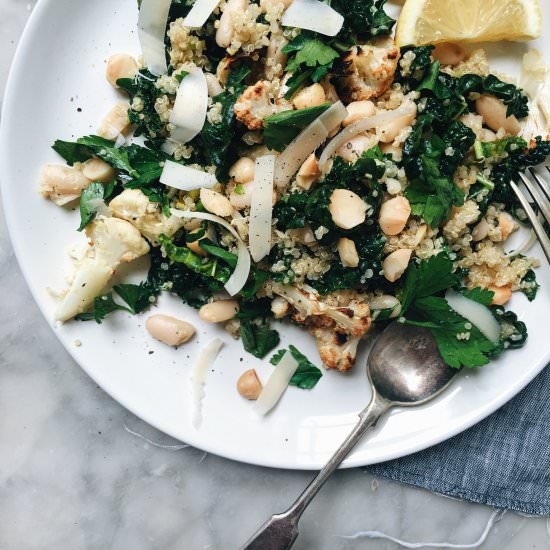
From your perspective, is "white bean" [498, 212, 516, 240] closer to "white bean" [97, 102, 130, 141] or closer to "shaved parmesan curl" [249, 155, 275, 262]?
"shaved parmesan curl" [249, 155, 275, 262]

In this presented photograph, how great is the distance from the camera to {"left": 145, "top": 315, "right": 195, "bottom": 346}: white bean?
228 centimetres

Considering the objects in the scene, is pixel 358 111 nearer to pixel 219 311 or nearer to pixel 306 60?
pixel 306 60

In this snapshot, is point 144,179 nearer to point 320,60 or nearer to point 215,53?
point 215,53

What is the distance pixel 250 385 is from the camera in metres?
2.29

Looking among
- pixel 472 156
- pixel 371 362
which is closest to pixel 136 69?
pixel 472 156

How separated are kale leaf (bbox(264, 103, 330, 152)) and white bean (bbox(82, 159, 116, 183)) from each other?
2.08ft

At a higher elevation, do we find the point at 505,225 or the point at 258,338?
the point at 505,225

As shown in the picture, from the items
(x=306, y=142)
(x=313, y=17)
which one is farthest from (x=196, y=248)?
(x=313, y=17)

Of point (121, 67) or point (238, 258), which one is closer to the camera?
point (238, 258)

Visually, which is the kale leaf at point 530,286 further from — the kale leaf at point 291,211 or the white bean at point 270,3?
the white bean at point 270,3

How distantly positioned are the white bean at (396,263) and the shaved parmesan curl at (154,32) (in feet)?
3.37

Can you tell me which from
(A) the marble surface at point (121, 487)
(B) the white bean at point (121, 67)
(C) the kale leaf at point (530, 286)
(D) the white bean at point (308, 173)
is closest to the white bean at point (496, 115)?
(C) the kale leaf at point (530, 286)

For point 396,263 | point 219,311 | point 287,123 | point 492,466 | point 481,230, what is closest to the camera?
point 287,123

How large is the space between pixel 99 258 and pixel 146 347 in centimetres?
40
